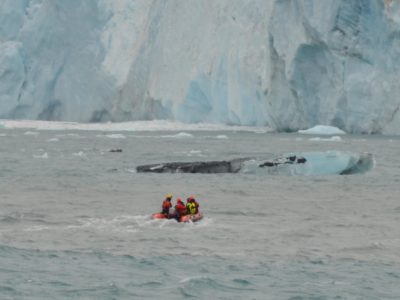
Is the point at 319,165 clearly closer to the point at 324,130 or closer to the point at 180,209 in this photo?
the point at 180,209

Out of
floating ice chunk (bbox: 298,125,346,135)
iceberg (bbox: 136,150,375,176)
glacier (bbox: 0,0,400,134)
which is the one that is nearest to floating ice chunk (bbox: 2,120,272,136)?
glacier (bbox: 0,0,400,134)

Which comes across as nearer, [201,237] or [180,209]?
[201,237]

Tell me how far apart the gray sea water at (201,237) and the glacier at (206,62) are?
79.8 feet

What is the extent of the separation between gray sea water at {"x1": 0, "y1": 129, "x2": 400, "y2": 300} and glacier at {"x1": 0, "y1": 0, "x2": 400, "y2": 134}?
79.8ft

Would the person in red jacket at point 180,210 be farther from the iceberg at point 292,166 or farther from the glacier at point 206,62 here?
the glacier at point 206,62

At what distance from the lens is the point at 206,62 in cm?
6444

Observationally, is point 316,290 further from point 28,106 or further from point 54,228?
point 28,106

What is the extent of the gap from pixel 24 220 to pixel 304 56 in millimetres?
38648

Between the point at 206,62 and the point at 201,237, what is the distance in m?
49.5

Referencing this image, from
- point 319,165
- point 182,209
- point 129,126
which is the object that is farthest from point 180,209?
point 129,126

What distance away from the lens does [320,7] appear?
53250 millimetres

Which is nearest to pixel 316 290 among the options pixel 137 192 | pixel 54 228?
pixel 54 228

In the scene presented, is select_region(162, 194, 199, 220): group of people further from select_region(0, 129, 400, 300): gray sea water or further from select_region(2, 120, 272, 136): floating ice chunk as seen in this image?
select_region(2, 120, 272, 136): floating ice chunk

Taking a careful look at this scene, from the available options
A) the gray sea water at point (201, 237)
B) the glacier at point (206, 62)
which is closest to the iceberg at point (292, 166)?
the gray sea water at point (201, 237)
